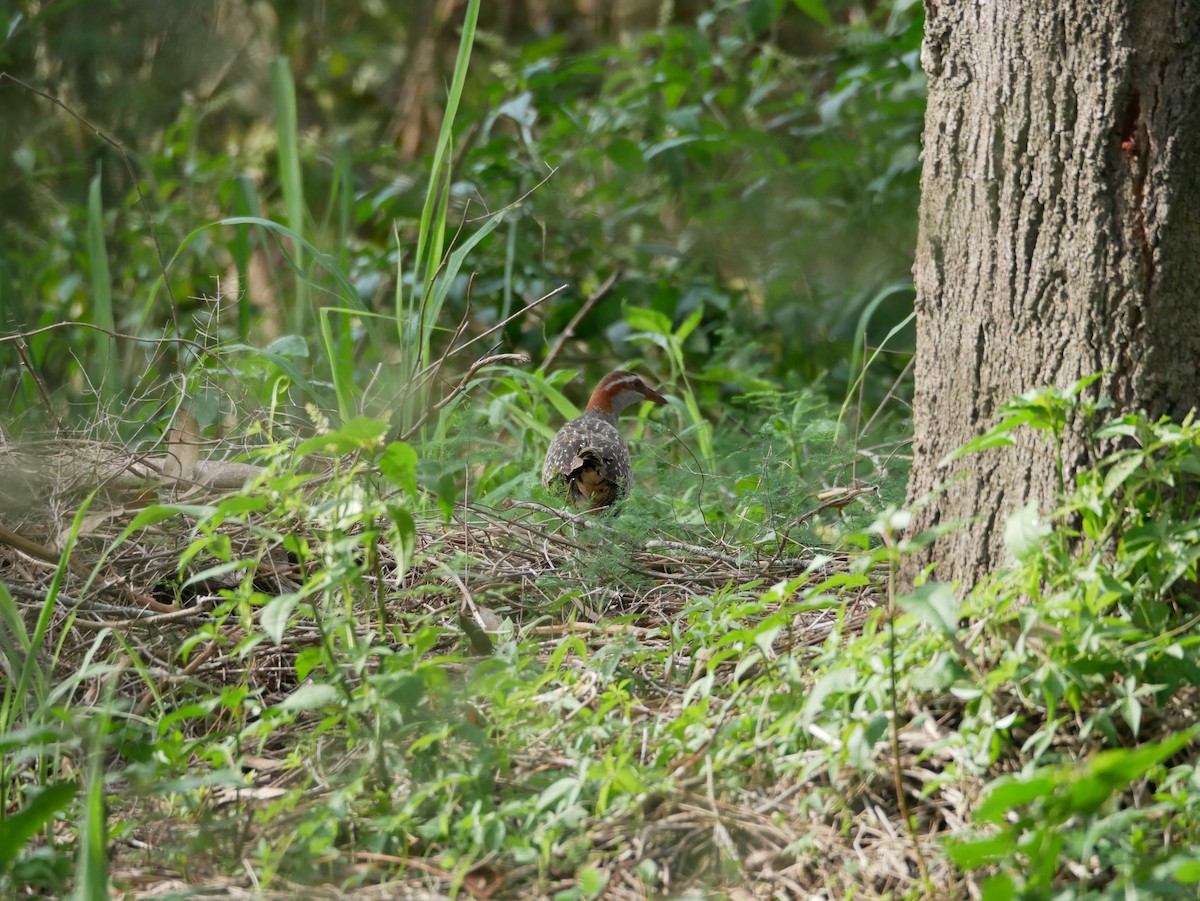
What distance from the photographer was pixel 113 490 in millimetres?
3582

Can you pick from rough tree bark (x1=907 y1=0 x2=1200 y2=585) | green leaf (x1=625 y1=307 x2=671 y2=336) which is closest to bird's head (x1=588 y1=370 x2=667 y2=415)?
green leaf (x1=625 y1=307 x2=671 y2=336)

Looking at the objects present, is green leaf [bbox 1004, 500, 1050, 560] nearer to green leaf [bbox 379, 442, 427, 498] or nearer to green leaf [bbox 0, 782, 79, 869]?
green leaf [bbox 379, 442, 427, 498]

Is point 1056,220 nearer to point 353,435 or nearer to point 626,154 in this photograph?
point 353,435

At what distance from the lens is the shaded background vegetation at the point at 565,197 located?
5.03m

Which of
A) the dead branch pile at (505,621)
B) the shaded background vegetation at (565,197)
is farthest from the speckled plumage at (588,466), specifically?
the shaded background vegetation at (565,197)

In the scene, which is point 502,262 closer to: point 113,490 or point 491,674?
point 113,490

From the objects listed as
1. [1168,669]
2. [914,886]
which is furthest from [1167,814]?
[914,886]

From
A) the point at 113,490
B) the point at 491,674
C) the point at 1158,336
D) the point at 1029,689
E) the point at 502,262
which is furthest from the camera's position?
the point at 502,262

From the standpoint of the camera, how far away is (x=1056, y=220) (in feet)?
8.13

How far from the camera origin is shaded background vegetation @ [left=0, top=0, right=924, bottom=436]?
198 inches

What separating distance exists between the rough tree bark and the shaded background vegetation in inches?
97.5

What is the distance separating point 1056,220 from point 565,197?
16.6 feet

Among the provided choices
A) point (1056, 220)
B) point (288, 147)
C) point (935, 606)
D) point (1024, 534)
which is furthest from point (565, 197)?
point (935, 606)

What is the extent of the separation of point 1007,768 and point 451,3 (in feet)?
32.2
